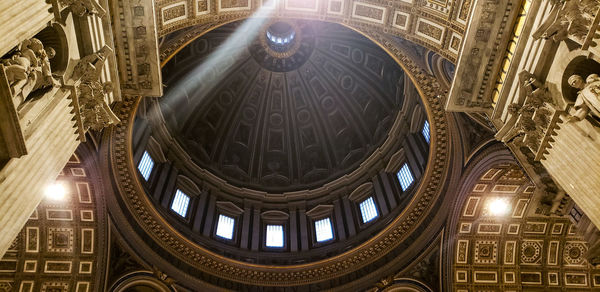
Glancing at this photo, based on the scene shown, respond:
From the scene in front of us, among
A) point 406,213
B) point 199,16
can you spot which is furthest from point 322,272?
point 199,16

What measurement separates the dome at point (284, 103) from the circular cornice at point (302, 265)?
6.23m

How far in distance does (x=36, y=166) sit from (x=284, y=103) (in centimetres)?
2385

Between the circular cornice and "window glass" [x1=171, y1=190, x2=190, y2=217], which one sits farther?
"window glass" [x1=171, y1=190, x2=190, y2=217]

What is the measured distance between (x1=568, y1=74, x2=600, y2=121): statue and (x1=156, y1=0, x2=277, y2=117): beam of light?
21080mm

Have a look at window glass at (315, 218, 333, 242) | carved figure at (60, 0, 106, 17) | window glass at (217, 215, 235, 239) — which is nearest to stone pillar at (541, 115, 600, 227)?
carved figure at (60, 0, 106, 17)

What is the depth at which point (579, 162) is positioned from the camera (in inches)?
323

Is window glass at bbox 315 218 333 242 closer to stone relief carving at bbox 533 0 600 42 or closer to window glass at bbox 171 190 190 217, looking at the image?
window glass at bbox 171 190 190 217

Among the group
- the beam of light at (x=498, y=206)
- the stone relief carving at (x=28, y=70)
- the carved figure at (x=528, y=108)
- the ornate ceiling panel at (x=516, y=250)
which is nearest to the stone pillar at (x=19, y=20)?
the stone relief carving at (x=28, y=70)

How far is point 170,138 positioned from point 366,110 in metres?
11.6

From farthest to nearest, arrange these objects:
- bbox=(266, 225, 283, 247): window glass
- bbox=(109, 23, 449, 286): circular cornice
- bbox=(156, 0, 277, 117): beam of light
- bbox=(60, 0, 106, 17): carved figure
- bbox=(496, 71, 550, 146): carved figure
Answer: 1. bbox=(156, 0, 277, 117): beam of light
2. bbox=(266, 225, 283, 247): window glass
3. bbox=(109, 23, 449, 286): circular cornice
4. bbox=(496, 71, 550, 146): carved figure
5. bbox=(60, 0, 106, 17): carved figure

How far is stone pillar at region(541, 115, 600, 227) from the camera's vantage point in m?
7.84

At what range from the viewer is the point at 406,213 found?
64.6 feet

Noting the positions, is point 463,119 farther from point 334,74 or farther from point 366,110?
point 334,74

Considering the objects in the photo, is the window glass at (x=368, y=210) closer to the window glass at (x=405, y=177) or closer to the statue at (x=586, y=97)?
the window glass at (x=405, y=177)
